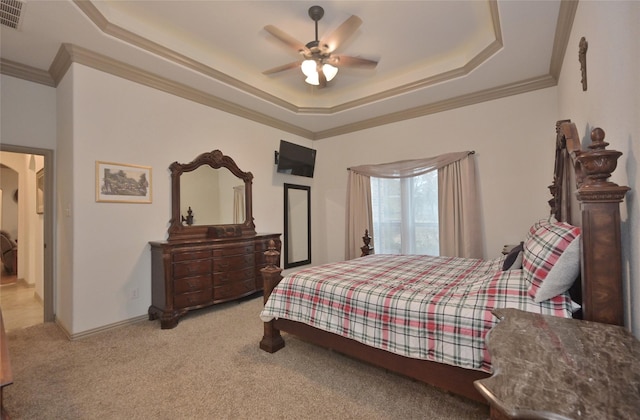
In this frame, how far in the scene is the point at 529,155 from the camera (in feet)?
11.4

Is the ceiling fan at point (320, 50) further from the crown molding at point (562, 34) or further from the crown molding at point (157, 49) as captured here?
the crown molding at point (562, 34)

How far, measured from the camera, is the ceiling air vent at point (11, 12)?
2211 millimetres

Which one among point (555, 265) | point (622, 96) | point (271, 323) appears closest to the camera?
point (622, 96)

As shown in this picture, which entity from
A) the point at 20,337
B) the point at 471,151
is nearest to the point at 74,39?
the point at 20,337

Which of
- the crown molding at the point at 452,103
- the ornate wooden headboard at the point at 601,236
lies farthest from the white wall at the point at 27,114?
the ornate wooden headboard at the point at 601,236

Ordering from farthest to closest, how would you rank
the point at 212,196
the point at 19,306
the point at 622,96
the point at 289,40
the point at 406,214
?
the point at 406,214
the point at 212,196
the point at 19,306
the point at 289,40
the point at 622,96

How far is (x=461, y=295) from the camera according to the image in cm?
174

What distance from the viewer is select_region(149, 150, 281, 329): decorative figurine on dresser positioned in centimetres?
309

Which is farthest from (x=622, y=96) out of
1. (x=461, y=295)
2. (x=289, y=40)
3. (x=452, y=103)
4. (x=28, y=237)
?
(x=28, y=237)

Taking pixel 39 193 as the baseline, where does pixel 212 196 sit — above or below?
below

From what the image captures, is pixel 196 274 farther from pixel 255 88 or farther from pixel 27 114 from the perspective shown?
pixel 255 88

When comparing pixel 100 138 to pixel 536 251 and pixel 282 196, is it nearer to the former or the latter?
pixel 282 196

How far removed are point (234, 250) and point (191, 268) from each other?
1.86 ft

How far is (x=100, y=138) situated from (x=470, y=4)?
379cm
